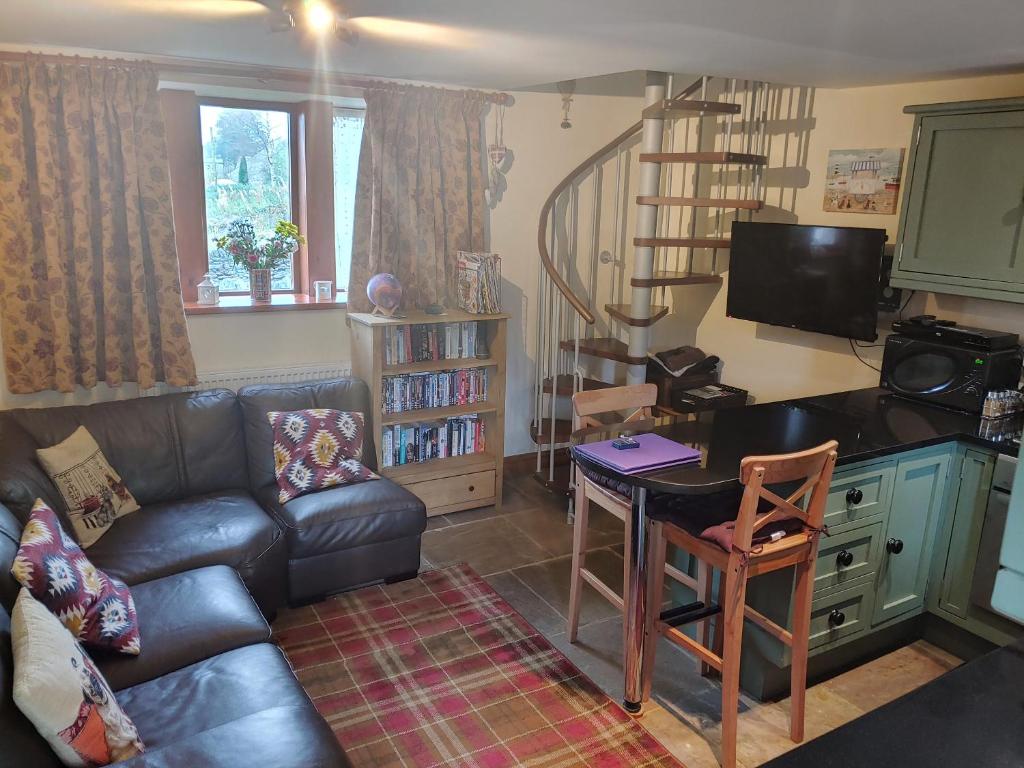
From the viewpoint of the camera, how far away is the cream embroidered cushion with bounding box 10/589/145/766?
160 cm

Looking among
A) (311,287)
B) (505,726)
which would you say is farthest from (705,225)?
(505,726)

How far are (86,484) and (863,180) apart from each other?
3.59m

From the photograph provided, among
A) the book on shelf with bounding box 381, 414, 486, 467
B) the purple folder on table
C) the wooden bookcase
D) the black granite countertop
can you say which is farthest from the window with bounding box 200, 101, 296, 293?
the purple folder on table

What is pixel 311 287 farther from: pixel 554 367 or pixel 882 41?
pixel 882 41

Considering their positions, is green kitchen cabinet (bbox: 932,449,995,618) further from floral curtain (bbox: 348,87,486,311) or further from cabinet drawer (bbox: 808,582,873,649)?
floral curtain (bbox: 348,87,486,311)

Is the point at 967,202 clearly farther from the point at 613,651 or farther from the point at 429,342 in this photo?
the point at 429,342

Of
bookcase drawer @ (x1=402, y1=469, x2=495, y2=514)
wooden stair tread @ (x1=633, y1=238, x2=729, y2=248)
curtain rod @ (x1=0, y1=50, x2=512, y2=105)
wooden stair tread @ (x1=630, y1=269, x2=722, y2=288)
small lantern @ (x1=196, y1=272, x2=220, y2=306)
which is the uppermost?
curtain rod @ (x1=0, y1=50, x2=512, y2=105)

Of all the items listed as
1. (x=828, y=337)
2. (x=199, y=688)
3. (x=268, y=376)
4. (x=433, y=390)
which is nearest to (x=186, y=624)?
(x=199, y=688)

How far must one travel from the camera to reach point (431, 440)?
4.24 metres

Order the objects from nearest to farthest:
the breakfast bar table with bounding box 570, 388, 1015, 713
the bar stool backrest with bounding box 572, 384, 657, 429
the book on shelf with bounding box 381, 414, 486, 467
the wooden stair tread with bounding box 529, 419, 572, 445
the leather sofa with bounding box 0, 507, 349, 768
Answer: the leather sofa with bounding box 0, 507, 349, 768 → the breakfast bar table with bounding box 570, 388, 1015, 713 → the bar stool backrest with bounding box 572, 384, 657, 429 → the book on shelf with bounding box 381, 414, 486, 467 → the wooden stair tread with bounding box 529, 419, 572, 445

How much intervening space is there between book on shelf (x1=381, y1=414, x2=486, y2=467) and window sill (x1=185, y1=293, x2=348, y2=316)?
0.75 meters

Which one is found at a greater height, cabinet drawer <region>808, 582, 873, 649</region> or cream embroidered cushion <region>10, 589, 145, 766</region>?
cream embroidered cushion <region>10, 589, 145, 766</region>

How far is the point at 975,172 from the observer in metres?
2.91

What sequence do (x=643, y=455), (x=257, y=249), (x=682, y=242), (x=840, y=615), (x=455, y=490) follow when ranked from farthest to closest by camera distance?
1. (x=455, y=490)
2. (x=257, y=249)
3. (x=682, y=242)
4. (x=840, y=615)
5. (x=643, y=455)
